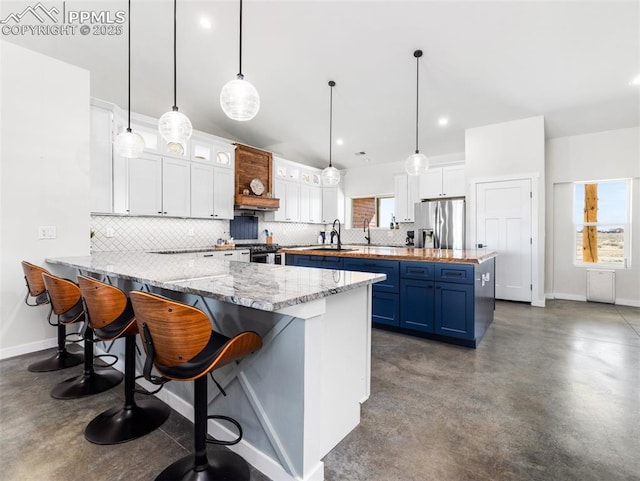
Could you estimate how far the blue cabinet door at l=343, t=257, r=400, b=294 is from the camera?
3428mm

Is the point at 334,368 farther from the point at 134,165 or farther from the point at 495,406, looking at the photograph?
the point at 134,165

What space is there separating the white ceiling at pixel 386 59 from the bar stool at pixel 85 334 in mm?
2953

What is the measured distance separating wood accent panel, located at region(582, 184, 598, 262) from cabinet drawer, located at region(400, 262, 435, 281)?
3930 mm

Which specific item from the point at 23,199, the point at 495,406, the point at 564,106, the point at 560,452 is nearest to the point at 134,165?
the point at 23,199

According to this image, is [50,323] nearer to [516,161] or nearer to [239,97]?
[239,97]

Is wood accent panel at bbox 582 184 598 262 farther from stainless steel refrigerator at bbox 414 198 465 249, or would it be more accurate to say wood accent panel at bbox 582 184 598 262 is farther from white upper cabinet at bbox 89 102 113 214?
white upper cabinet at bbox 89 102 113 214

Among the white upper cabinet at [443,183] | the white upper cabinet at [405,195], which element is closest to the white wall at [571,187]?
the white upper cabinet at [443,183]

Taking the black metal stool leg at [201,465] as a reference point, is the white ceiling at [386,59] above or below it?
above

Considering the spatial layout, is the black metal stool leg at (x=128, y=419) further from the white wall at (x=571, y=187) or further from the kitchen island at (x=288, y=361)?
the white wall at (x=571, y=187)

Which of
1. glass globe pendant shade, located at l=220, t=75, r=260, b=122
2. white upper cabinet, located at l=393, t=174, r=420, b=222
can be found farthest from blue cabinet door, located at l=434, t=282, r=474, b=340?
white upper cabinet, located at l=393, t=174, r=420, b=222

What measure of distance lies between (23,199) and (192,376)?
292 cm

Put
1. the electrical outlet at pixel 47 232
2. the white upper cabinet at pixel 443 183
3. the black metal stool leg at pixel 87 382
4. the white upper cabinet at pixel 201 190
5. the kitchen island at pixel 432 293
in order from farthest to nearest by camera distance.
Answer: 1. the white upper cabinet at pixel 443 183
2. the white upper cabinet at pixel 201 190
3. the kitchen island at pixel 432 293
4. the electrical outlet at pixel 47 232
5. the black metal stool leg at pixel 87 382

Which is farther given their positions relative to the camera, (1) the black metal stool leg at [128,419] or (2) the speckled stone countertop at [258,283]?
(1) the black metal stool leg at [128,419]

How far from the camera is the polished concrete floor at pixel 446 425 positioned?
1.48m
